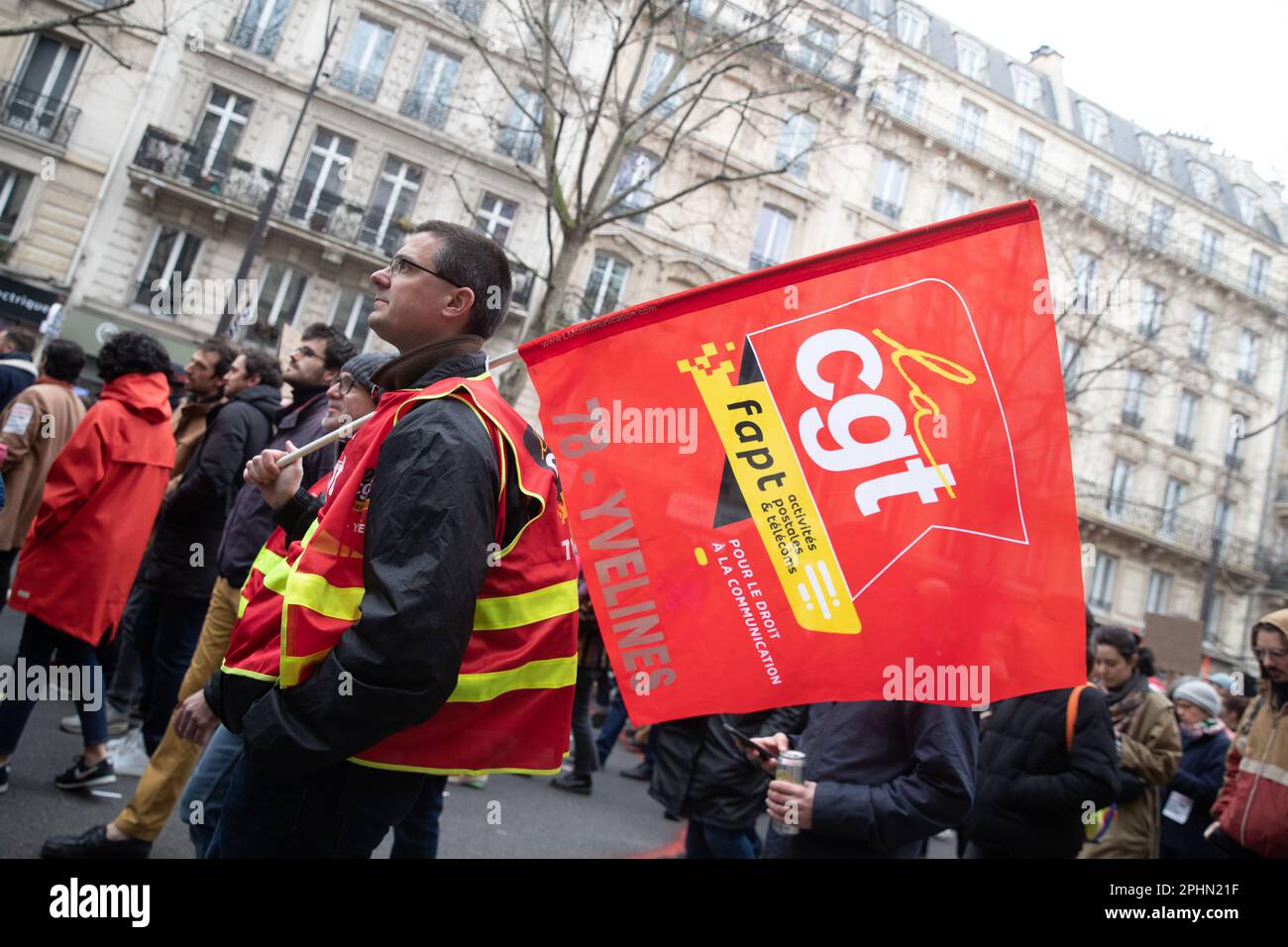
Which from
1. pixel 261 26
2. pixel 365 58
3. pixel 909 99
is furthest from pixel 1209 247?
pixel 261 26

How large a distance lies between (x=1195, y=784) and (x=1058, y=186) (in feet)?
79.9

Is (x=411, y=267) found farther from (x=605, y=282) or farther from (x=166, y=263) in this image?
(x=605, y=282)

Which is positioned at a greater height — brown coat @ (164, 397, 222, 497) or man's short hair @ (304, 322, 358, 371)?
man's short hair @ (304, 322, 358, 371)

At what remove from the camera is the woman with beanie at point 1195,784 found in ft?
18.7

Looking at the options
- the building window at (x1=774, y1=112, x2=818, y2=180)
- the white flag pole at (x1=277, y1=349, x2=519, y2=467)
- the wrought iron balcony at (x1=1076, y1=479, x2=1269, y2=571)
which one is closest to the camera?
the white flag pole at (x1=277, y1=349, x2=519, y2=467)

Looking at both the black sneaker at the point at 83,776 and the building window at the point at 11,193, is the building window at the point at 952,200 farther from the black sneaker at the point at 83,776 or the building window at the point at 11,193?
the black sneaker at the point at 83,776

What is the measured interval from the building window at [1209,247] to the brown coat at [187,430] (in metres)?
26.3

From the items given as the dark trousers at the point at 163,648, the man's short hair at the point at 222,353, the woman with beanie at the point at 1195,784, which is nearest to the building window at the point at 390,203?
the man's short hair at the point at 222,353

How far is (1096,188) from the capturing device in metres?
25.5

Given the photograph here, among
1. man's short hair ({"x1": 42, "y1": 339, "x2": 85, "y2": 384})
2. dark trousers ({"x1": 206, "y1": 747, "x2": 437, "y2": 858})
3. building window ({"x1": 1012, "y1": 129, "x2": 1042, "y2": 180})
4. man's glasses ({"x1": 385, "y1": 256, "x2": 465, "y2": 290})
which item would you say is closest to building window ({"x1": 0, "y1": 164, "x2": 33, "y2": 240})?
man's short hair ({"x1": 42, "y1": 339, "x2": 85, "y2": 384})

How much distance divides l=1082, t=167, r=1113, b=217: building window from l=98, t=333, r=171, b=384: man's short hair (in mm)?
25523

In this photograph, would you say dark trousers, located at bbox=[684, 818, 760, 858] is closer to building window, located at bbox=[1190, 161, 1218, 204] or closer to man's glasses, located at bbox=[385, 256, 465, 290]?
man's glasses, located at bbox=[385, 256, 465, 290]

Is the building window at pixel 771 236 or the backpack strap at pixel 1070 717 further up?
the building window at pixel 771 236

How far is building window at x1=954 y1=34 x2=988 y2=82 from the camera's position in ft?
90.9
